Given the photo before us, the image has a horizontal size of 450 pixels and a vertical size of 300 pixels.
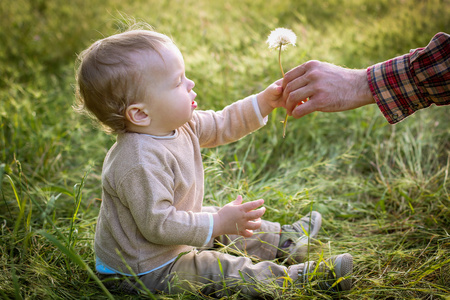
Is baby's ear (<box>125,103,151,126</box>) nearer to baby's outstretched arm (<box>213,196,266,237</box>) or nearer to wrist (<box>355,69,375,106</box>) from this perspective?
baby's outstretched arm (<box>213,196,266,237</box>)

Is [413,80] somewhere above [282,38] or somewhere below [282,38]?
below

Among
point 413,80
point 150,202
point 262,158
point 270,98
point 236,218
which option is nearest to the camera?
point 150,202

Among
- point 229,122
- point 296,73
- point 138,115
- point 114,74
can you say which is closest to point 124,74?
point 114,74

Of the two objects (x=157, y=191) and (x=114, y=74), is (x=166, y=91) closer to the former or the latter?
(x=114, y=74)

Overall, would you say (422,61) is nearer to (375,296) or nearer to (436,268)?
(436,268)

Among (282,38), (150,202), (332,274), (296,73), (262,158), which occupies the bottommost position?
(332,274)

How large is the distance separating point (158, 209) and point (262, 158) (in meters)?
1.32

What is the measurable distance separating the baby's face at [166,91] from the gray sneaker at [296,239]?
2.50 ft

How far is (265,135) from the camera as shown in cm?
286

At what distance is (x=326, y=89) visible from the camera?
1680mm

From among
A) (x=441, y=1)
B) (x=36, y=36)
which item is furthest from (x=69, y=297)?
(x=441, y=1)

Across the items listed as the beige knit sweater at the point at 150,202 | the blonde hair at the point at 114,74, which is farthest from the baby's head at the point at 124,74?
the beige knit sweater at the point at 150,202

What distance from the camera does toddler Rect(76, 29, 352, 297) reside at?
1450 mm

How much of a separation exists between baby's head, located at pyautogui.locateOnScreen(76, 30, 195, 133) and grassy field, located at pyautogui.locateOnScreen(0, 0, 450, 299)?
35 cm
